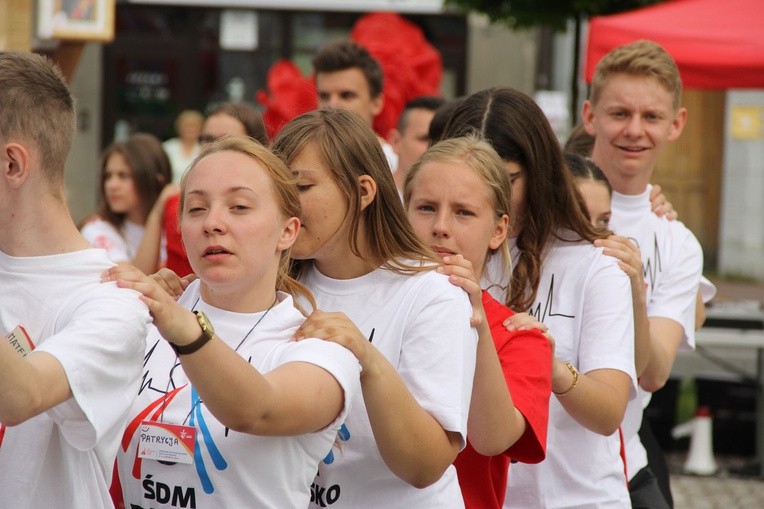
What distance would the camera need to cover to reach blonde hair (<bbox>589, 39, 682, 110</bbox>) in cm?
397

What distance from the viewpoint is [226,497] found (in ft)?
7.36

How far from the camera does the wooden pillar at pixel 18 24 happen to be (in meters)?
5.61

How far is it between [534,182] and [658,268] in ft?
2.66

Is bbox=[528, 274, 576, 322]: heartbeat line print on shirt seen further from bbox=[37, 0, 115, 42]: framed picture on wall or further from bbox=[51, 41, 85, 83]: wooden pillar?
bbox=[51, 41, 85, 83]: wooden pillar

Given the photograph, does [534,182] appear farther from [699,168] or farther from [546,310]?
[699,168]

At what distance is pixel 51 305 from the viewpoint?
229 cm

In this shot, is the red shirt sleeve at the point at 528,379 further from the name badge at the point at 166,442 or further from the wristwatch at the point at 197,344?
the wristwatch at the point at 197,344

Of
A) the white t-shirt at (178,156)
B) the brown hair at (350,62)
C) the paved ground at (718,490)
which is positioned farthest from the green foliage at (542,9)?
the brown hair at (350,62)

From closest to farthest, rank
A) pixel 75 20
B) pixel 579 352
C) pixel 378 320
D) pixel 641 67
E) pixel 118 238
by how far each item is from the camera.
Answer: pixel 378 320 < pixel 579 352 < pixel 641 67 < pixel 75 20 < pixel 118 238

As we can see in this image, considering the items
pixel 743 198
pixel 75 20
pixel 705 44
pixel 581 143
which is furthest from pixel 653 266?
pixel 743 198

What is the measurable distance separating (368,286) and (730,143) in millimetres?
15982

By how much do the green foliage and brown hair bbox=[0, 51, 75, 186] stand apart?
8.80 meters

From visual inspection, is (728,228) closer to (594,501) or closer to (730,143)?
(730,143)

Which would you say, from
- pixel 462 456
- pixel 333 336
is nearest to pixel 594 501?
pixel 462 456
